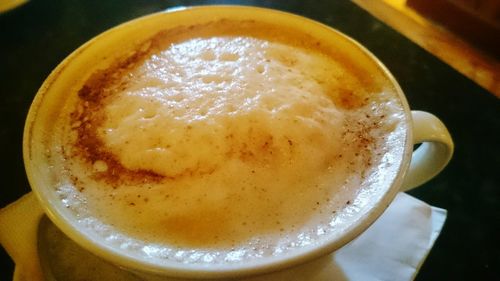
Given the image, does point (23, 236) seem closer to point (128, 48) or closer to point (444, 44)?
point (128, 48)

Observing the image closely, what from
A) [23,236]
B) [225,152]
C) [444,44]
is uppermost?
[225,152]

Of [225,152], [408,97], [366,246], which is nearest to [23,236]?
[225,152]

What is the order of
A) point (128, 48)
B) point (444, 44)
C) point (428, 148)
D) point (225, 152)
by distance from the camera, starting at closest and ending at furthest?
point (225, 152)
point (428, 148)
point (128, 48)
point (444, 44)

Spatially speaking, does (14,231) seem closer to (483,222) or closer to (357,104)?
(357,104)

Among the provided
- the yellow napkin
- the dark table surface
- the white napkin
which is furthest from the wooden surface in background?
the yellow napkin

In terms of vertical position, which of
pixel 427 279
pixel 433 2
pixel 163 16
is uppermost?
pixel 163 16

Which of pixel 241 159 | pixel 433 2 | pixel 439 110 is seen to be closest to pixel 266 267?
pixel 241 159

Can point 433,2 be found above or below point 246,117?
below
